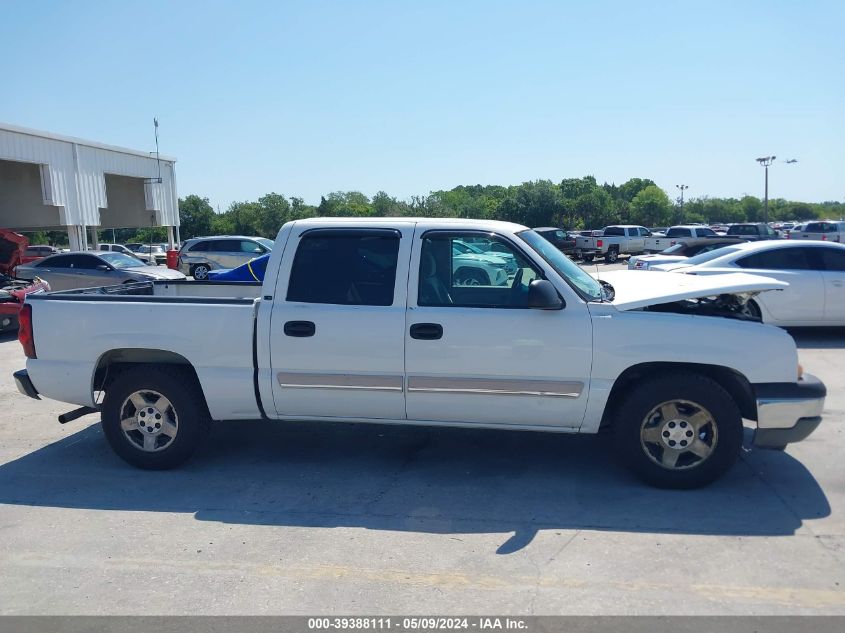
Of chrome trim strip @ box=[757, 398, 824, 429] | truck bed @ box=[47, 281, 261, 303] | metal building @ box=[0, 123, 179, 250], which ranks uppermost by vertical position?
metal building @ box=[0, 123, 179, 250]

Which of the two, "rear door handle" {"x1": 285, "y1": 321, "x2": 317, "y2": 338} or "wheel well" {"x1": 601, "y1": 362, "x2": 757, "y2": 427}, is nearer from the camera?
"wheel well" {"x1": 601, "y1": 362, "x2": 757, "y2": 427}

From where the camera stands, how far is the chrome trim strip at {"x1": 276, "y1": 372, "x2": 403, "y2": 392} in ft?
16.5

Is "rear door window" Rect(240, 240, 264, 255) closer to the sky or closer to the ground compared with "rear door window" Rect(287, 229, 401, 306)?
closer to the ground

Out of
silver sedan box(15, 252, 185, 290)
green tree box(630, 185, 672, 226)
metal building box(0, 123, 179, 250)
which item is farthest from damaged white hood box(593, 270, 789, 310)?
green tree box(630, 185, 672, 226)

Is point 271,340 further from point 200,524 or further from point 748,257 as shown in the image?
point 748,257

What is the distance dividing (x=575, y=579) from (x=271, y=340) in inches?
104

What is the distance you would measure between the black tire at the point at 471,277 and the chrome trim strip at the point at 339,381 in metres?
0.88

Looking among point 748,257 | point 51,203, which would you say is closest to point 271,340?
point 748,257

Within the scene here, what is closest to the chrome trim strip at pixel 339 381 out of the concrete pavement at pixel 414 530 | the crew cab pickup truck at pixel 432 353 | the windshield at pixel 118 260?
the crew cab pickup truck at pixel 432 353

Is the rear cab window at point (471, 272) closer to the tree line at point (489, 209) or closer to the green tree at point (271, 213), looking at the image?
the tree line at point (489, 209)

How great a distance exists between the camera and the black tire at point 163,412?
17.7 ft

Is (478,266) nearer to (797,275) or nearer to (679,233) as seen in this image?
(797,275)

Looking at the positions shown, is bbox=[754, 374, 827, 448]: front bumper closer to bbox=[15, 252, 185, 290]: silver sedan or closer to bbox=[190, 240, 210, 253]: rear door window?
bbox=[15, 252, 185, 290]: silver sedan

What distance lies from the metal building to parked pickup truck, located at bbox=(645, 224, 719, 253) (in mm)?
23731
